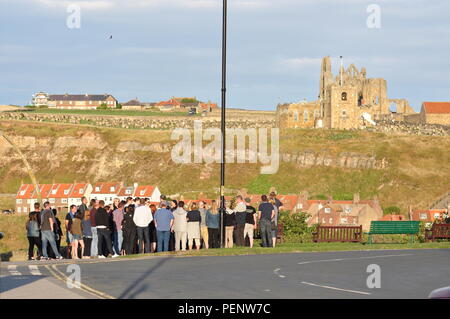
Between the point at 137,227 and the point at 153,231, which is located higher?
the point at 137,227

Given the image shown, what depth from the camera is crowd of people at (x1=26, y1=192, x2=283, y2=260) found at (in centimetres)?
2688

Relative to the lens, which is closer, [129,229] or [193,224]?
[129,229]

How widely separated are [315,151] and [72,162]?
48837 millimetres

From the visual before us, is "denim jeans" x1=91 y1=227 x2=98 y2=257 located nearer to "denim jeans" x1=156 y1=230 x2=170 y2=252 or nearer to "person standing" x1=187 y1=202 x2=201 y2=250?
"denim jeans" x1=156 y1=230 x2=170 y2=252

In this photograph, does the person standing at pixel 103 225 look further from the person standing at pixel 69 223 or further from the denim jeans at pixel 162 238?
the denim jeans at pixel 162 238

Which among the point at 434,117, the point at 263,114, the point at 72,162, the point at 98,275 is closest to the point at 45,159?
the point at 72,162

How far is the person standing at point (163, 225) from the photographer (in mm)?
27703

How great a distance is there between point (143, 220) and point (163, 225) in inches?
25.8

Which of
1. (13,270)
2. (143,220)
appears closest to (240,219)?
(143,220)

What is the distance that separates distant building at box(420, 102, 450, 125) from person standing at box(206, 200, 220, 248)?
13825 cm

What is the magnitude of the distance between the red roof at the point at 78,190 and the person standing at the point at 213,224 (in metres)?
110

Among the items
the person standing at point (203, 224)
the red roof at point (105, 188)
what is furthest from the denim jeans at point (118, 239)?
→ the red roof at point (105, 188)

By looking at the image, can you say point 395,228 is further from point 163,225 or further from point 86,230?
point 86,230

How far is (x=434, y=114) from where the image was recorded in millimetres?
164625
